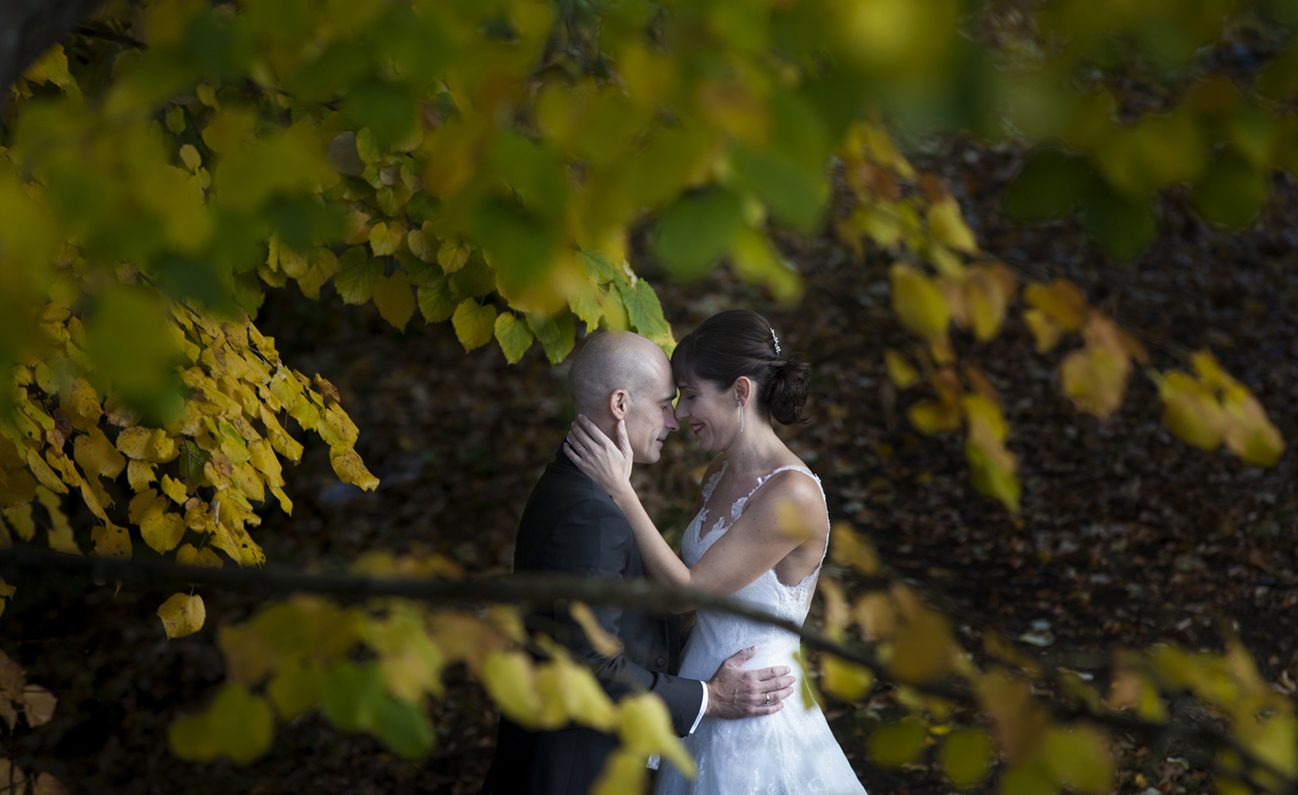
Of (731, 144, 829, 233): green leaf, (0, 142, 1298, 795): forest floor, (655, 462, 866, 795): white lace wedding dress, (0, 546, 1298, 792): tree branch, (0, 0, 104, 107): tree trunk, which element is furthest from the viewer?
(0, 142, 1298, 795): forest floor

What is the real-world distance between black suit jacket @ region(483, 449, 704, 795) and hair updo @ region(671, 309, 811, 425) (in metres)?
0.60

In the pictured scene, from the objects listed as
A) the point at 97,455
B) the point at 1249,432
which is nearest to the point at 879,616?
the point at 1249,432

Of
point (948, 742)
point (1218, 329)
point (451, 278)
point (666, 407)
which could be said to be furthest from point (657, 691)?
point (1218, 329)

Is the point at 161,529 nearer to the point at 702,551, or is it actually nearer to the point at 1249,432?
the point at 702,551

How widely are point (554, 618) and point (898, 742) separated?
153 centimetres

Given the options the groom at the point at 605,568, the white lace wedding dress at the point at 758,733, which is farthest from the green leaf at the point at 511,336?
the white lace wedding dress at the point at 758,733

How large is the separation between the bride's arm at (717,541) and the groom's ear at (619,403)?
0.04 metres

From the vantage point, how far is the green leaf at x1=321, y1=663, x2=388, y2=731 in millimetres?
1144

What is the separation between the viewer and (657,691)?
2842 millimetres

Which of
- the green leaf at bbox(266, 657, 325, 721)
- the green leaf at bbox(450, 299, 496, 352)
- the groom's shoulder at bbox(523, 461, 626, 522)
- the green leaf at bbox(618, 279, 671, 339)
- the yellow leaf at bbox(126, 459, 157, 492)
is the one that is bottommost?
the groom's shoulder at bbox(523, 461, 626, 522)

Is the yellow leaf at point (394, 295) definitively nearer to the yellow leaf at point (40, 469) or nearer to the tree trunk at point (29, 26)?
the yellow leaf at point (40, 469)

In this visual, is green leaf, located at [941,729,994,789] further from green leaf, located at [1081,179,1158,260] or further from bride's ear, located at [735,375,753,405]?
bride's ear, located at [735,375,753,405]

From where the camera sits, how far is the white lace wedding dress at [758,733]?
3203 mm

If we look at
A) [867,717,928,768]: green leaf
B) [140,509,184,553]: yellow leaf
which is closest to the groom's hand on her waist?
[140,509,184,553]: yellow leaf
